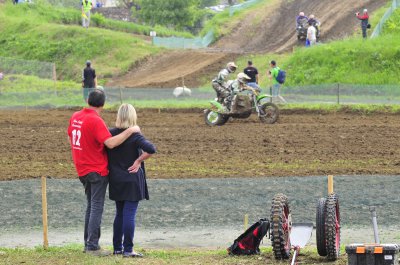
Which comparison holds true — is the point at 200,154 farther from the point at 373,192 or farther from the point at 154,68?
the point at 154,68

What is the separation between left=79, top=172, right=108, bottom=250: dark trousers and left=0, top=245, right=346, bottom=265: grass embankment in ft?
0.74

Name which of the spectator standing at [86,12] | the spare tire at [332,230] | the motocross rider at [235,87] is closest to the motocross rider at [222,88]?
the motocross rider at [235,87]

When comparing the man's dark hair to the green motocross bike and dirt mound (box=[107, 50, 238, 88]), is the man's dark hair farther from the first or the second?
dirt mound (box=[107, 50, 238, 88])

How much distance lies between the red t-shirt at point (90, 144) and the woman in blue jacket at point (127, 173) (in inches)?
4.5

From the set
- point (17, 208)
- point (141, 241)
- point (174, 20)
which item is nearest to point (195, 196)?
point (141, 241)

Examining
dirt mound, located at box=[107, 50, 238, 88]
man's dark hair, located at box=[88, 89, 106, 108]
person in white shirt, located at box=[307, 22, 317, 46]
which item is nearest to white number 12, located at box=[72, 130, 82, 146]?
man's dark hair, located at box=[88, 89, 106, 108]

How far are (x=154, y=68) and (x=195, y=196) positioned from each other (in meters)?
34.9

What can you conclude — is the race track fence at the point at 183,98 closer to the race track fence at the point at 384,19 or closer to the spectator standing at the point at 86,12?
the race track fence at the point at 384,19

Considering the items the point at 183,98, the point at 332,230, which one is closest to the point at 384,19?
the point at 183,98

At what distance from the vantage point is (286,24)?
2128 inches

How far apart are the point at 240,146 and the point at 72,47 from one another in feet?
103

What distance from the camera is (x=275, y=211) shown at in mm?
11281

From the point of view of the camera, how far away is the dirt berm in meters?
45.7

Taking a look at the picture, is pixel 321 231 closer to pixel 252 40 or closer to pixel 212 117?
pixel 212 117
